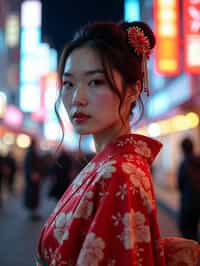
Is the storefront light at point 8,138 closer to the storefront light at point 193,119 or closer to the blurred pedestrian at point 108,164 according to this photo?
the storefront light at point 193,119

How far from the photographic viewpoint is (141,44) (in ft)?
3.19

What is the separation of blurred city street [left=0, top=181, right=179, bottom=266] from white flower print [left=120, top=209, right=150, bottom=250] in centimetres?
278

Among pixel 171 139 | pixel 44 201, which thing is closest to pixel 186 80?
pixel 171 139

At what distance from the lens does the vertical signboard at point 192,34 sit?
4.28 meters

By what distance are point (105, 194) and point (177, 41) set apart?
535cm

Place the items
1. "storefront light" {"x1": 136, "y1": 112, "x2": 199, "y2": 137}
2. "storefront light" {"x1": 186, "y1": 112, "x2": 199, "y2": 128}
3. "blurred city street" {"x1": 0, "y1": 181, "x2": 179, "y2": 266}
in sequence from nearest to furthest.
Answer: "blurred city street" {"x1": 0, "y1": 181, "x2": 179, "y2": 266} < "storefront light" {"x1": 186, "y1": 112, "x2": 199, "y2": 128} < "storefront light" {"x1": 136, "y1": 112, "x2": 199, "y2": 137}

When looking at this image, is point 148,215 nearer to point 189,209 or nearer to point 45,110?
point 189,209

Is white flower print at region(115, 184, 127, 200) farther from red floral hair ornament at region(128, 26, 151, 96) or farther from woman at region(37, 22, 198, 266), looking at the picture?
red floral hair ornament at region(128, 26, 151, 96)

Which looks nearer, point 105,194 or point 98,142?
point 105,194

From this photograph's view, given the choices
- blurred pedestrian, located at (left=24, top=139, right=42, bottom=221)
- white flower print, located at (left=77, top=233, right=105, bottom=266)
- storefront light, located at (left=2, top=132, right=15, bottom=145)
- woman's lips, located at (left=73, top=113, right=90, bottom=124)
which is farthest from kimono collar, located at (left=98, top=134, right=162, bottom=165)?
storefront light, located at (left=2, top=132, right=15, bottom=145)

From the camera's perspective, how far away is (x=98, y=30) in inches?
36.9

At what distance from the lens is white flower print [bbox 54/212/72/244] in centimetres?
83

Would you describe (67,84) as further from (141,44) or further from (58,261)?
(58,261)

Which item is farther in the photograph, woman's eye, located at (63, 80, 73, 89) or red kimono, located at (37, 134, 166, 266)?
woman's eye, located at (63, 80, 73, 89)
